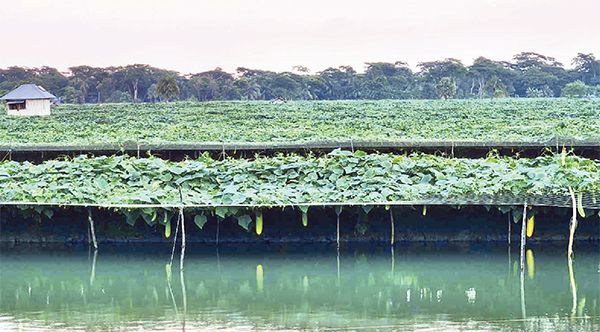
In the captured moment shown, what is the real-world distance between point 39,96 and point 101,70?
40.2m

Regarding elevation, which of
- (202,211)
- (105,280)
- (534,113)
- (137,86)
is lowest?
(105,280)

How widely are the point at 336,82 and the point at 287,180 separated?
70.9 meters

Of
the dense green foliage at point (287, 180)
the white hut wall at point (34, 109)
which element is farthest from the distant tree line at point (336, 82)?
the dense green foliage at point (287, 180)

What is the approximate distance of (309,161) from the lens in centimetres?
1319

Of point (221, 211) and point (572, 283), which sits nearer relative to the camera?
point (572, 283)

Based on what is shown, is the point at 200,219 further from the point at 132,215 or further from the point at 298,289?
the point at 298,289

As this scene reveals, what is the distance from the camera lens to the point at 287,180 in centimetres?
1296

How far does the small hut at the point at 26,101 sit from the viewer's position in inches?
1532

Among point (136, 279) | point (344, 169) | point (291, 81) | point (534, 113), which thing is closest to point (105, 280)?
point (136, 279)

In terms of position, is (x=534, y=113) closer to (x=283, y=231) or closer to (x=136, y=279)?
(x=283, y=231)

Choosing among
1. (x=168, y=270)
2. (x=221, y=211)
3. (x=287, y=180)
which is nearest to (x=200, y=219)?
(x=221, y=211)

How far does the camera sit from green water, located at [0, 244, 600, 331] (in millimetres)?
8773

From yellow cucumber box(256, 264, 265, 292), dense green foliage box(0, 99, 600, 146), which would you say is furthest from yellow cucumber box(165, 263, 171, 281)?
dense green foliage box(0, 99, 600, 146)

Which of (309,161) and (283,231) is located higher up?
(309,161)
